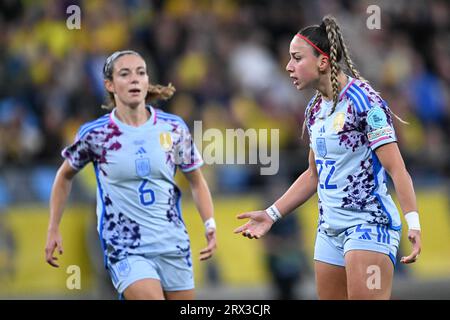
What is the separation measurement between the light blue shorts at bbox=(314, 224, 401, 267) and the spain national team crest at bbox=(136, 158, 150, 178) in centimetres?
160

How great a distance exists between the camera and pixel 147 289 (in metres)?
8.07

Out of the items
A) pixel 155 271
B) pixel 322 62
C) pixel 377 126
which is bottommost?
pixel 155 271

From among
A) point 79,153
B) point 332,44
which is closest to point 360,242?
point 332,44

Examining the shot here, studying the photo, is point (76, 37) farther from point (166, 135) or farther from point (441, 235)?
point (166, 135)

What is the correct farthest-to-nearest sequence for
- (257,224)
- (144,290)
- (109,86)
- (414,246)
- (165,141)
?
(109,86)
(165,141)
(144,290)
(257,224)
(414,246)

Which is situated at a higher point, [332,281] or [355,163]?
[355,163]

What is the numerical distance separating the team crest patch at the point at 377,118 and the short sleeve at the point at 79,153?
236 centimetres

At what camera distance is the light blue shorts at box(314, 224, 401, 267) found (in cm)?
735

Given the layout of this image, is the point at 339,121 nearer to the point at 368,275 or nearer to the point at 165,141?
the point at 368,275

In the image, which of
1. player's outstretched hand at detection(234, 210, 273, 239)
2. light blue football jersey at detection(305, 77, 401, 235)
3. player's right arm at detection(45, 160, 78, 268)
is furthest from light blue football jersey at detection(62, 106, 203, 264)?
light blue football jersey at detection(305, 77, 401, 235)

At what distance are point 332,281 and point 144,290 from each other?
4.76ft

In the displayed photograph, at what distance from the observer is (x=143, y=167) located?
838 centimetres

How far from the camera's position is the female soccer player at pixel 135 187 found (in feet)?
27.3

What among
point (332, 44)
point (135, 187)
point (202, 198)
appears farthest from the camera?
point (202, 198)
